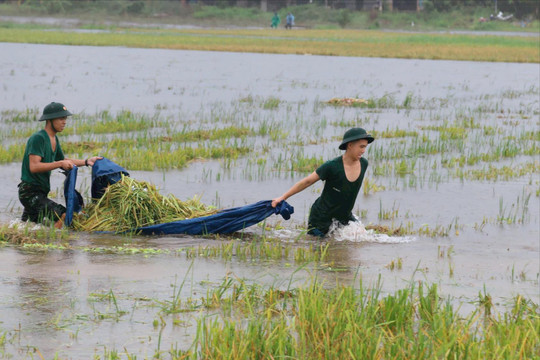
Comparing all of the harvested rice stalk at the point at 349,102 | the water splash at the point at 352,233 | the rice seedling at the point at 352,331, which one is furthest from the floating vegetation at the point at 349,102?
the rice seedling at the point at 352,331

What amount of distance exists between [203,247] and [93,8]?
59360 millimetres

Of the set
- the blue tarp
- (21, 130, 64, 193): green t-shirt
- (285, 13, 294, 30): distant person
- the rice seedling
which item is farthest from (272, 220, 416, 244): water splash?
(285, 13, 294, 30): distant person

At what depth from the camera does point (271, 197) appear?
34.7 ft

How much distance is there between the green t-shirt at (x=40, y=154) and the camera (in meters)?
7.73

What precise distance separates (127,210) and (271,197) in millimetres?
2990

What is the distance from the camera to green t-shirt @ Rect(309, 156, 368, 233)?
7664mm

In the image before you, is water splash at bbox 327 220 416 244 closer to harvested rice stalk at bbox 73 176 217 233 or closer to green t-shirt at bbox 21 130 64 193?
harvested rice stalk at bbox 73 176 217 233

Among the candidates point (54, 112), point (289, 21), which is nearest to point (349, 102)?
point (54, 112)

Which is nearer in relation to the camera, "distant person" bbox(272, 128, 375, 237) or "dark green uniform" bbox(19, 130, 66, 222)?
"distant person" bbox(272, 128, 375, 237)

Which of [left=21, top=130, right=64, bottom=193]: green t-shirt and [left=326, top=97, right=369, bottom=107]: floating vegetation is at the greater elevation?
[left=21, top=130, right=64, bottom=193]: green t-shirt

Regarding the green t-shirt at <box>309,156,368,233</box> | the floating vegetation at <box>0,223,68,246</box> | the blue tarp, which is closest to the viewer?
the floating vegetation at <box>0,223,68,246</box>

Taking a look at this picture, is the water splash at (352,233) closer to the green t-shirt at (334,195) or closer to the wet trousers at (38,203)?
the green t-shirt at (334,195)

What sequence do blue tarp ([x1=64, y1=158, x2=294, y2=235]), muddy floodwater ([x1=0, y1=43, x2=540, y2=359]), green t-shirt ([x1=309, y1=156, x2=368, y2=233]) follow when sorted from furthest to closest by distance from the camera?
blue tarp ([x1=64, y1=158, x2=294, y2=235]), green t-shirt ([x1=309, y1=156, x2=368, y2=233]), muddy floodwater ([x1=0, y1=43, x2=540, y2=359])

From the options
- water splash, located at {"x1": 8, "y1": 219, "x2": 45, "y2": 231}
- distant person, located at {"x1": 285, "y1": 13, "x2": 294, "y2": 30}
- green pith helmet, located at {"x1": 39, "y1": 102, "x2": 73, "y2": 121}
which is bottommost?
water splash, located at {"x1": 8, "y1": 219, "x2": 45, "y2": 231}
